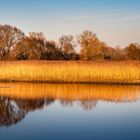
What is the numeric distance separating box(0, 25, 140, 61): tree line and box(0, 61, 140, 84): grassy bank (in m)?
9.55

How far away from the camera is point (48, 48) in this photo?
1869 inches

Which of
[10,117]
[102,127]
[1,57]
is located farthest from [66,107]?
[1,57]

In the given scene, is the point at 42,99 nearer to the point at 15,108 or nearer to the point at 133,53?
the point at 15,108

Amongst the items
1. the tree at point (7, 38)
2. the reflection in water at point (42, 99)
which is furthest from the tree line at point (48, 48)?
the reflection in water at point (42, 99)

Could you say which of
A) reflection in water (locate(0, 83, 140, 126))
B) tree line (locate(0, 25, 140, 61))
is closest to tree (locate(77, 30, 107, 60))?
tree line (locate(0, 25, 140, 61))

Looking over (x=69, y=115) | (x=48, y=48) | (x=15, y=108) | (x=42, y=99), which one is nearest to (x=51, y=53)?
(x=48, y=48)

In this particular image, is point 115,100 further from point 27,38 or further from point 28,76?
point 27,38

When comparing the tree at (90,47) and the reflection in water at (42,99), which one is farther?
the tree at (90,47)

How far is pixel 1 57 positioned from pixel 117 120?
3060 centimetres

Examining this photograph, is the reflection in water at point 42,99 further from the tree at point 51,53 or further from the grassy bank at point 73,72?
the tree at point 51,53

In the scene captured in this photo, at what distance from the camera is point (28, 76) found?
104 feet

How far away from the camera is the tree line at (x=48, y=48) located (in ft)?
141

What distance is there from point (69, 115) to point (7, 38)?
30349 millimetres

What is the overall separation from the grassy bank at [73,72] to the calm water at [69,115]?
25.5 feet
